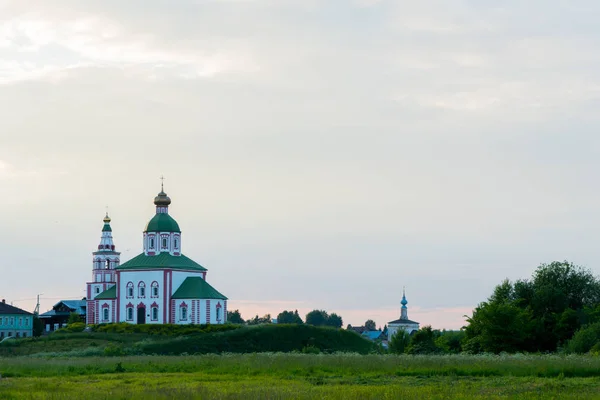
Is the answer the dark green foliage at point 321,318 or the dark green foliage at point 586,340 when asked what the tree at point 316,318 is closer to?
the dark green foliage at point 321,318

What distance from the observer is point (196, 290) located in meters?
91.6

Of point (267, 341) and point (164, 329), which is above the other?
point (164, 329)

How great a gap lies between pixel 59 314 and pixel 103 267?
2467 cm

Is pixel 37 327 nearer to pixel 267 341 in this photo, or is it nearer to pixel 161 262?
pixel 161 262

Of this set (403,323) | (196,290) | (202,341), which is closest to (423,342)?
(202,341)

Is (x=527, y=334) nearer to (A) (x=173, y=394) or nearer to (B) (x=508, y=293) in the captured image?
(B) (x=508, y=293)

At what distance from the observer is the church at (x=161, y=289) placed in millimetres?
91250

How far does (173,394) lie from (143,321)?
230ft

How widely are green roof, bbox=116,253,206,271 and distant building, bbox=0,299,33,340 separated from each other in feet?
67.7

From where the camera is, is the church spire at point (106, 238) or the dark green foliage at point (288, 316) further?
the dark green foliage at point (288, 316)

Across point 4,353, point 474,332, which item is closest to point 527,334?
point 474,332

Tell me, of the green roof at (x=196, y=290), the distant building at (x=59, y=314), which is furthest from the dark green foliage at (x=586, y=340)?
the distant building at (x=59, y=314)

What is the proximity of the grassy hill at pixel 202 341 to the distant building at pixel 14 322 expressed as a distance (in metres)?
27.6

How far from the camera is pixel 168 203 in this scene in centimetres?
9694
